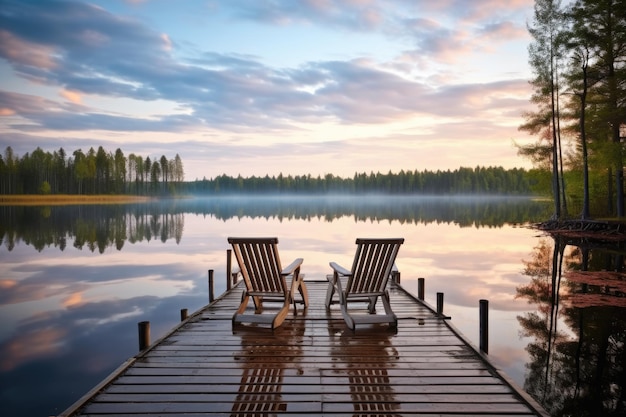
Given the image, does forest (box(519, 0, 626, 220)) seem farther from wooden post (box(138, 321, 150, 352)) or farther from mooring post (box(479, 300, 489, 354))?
wooden post (box(138, 321, 150, 352))

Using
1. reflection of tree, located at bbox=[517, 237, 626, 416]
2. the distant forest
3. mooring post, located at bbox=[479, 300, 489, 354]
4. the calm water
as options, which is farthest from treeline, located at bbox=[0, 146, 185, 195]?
mooring post, located at bbox=[479, 300, 489, 354]

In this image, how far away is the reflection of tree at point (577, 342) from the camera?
5.96m

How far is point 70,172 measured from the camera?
101188 mm

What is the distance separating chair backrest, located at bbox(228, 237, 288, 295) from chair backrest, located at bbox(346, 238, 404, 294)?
1109mm

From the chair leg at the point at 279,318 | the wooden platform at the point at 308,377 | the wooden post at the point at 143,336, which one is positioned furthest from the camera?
the chair leg at the point at 279,318

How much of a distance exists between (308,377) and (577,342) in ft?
19.9

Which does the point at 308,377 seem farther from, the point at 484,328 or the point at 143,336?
the point at 484,328

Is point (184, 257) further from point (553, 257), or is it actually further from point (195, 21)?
point (553, 257)

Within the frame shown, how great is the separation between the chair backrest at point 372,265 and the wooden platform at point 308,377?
0.64 meters

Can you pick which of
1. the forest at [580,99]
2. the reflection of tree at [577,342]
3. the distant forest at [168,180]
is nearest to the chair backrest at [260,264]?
the reflection of tree at [577,342]

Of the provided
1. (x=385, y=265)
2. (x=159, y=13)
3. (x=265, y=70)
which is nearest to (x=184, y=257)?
(x=159, y=13)

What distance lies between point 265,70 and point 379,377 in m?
36.5

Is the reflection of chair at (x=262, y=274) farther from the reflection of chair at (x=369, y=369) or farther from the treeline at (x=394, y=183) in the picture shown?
the treeline at (x=394, y=183)

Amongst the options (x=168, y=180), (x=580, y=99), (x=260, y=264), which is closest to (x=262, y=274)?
(x=260, y=264)
